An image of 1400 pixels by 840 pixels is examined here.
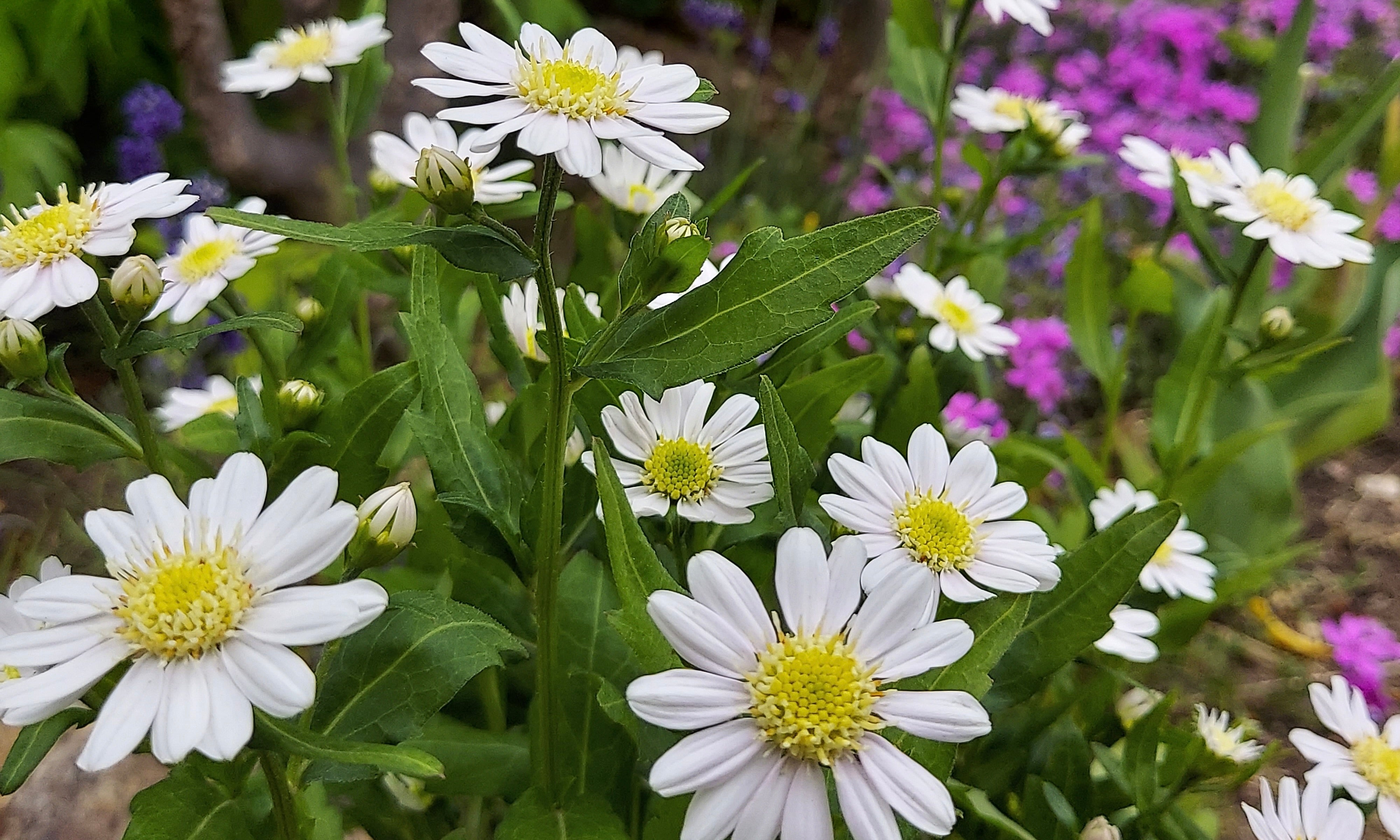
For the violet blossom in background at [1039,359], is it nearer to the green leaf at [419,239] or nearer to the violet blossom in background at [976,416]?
the violet blossom in background at [976,416]

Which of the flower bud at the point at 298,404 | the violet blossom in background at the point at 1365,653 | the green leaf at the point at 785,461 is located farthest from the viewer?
the violet blossom in background at the point at 1365,653

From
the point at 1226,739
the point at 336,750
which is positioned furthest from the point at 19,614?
the point at 1226,739

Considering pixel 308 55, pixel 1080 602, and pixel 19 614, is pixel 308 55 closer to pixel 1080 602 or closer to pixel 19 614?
pixel 19 614

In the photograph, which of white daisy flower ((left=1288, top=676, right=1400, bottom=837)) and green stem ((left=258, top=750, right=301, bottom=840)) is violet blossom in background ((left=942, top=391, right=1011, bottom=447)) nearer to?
white daisy flower ((left=1288, top=676, right=1400, bottom=837))

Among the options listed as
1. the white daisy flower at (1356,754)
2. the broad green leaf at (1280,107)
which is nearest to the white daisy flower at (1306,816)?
the white daisy flower at (1356,754)

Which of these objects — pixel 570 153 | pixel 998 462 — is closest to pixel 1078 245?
pixel 998 462

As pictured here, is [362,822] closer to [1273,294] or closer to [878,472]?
[878,472]

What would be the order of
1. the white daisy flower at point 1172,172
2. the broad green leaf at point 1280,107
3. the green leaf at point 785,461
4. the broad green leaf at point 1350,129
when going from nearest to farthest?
the green leaf at point 785,461, the white daisy flower at point 1172,172, the broad green leaf at point 1350,129, the broad green leaf at point 1280,107
